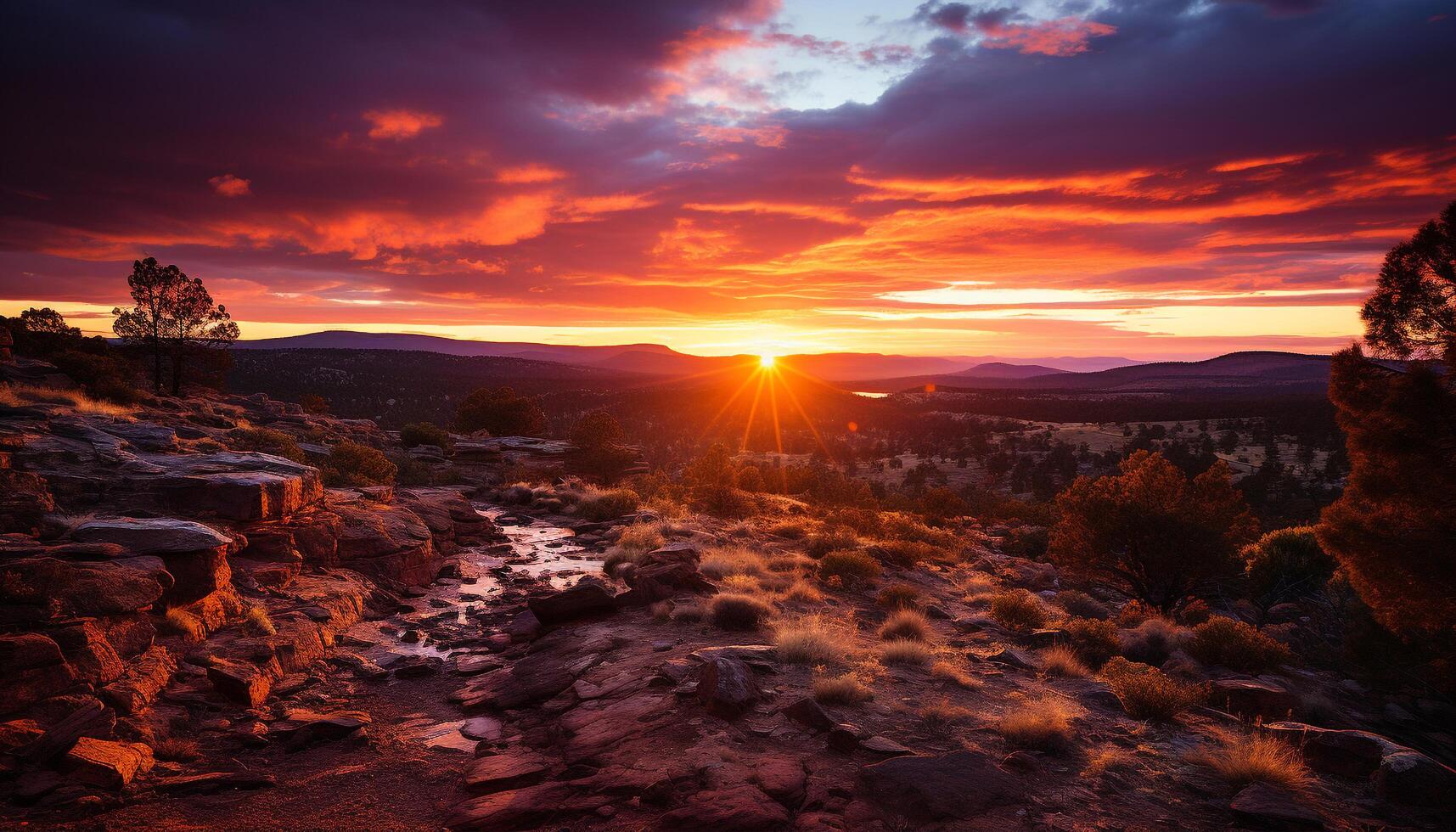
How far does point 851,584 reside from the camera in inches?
618

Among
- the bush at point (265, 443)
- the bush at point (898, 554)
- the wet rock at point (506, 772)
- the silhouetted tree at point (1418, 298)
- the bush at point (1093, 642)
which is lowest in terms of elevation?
the bush at point (898, 554)

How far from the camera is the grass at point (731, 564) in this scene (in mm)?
14656

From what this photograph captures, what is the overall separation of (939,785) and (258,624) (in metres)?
10.1

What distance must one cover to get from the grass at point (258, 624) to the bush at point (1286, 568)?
23.0 m

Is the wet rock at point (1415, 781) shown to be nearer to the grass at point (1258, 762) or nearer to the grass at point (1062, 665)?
the grass at point (1258, 762)

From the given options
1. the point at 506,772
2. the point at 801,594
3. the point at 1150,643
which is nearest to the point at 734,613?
the point at 801,594

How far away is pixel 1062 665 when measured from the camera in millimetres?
10484

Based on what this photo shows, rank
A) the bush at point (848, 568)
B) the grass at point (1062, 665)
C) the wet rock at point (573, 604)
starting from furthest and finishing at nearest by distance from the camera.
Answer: the bush at point (848, 568), the wet rock at point (573, 604), the grass at point (1062, 665)

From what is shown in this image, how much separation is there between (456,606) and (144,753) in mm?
7264

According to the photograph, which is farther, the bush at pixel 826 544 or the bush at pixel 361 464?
the bush at pixel 361 464

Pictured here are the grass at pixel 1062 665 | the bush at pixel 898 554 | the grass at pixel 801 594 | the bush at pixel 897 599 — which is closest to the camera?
the grass at pixel 1062 665

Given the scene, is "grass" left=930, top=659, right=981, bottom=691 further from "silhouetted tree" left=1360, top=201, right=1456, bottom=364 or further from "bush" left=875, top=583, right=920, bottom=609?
"silhouetted tree" left=1360, top=201, right=1456, bottom=364

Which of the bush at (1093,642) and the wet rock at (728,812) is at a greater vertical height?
the wet rock at (728,812)

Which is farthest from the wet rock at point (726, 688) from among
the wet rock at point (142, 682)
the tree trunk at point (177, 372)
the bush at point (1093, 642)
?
the tree trunk at point (177, 372)
